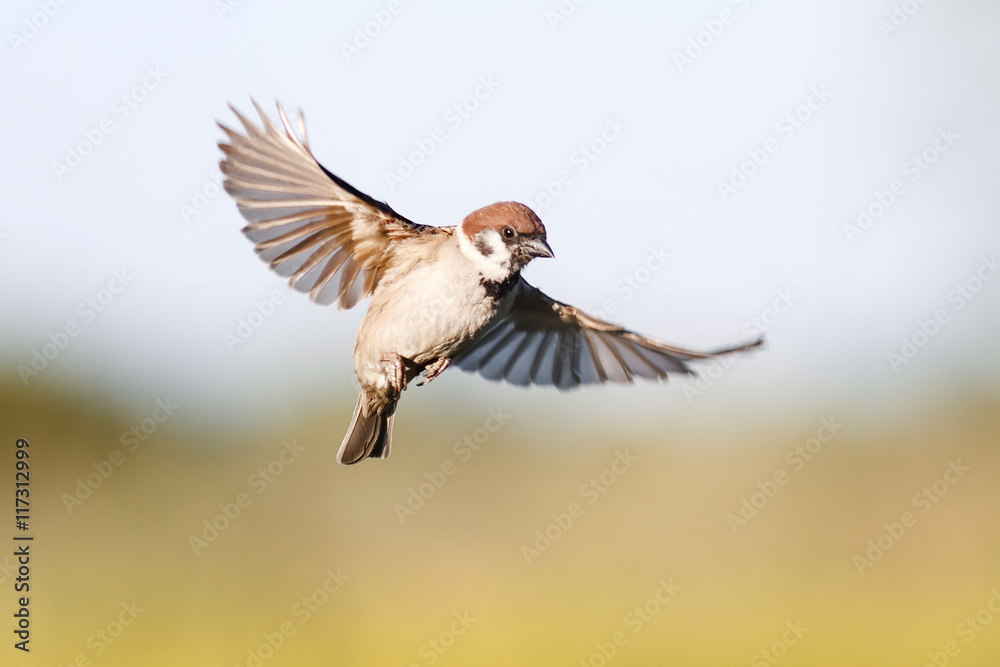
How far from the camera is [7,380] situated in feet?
29.8

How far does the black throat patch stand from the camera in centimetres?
335

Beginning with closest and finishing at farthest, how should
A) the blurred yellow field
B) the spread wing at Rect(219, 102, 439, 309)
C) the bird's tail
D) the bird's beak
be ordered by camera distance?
1. the bird's beak
2. the spread wing at Rect(219, 102, 439, 309)
3. the bird's tail
4. the blurred yellow field

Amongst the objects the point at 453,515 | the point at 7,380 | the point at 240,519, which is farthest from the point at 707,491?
the point at 7,380

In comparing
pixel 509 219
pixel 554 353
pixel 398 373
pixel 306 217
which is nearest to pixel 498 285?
pixel 509 219

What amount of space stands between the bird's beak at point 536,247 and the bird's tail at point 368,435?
0.99 metres

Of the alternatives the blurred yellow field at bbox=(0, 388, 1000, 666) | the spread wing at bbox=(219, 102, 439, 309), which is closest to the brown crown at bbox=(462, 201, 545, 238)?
the spread wing at bbox=(219, 102, 439, 309)

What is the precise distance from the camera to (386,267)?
3771mm

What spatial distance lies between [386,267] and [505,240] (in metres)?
0.64

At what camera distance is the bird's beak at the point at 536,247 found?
10.7 feet

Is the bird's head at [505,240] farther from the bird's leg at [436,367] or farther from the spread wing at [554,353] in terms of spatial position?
the spread wing at [554,353]

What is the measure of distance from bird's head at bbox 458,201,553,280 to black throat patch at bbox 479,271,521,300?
0.05ft

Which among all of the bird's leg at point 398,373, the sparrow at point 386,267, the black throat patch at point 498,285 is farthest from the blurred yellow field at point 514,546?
the black throat patch at point 498,285

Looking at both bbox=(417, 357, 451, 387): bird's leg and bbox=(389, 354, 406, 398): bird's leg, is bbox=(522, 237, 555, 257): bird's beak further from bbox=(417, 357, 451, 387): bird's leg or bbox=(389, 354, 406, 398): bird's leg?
bbox=(389, 354, 406, 398): bird's leg

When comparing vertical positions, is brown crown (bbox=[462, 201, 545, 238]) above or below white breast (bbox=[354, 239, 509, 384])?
above
